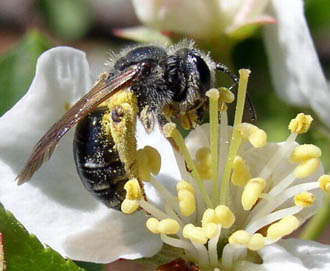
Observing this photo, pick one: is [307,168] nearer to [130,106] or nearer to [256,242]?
[256,242]

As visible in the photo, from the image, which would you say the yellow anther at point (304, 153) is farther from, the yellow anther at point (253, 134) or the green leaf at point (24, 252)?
the green leaf at point (24, 252)

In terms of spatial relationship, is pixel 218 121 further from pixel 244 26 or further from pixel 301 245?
pixel 244 26

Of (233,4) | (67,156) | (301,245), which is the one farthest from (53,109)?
(233,4)

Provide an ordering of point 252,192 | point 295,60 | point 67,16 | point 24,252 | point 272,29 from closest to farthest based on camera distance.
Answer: point 24,252
point 252,192
point 295,60
point 272,29
point 67,16

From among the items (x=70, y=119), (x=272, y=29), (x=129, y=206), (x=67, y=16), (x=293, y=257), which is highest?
(x=67, y=16)

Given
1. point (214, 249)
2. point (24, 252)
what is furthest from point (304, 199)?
point (24, 252)

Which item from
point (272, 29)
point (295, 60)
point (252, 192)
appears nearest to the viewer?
point (252, 192)

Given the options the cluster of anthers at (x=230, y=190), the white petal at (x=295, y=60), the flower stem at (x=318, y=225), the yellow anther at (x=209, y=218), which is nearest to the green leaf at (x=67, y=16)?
the white petal at (x=295, y=60)

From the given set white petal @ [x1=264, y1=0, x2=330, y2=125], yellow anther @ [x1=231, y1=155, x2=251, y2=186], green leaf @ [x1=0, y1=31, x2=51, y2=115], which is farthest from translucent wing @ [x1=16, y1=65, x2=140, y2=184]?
green leaf @ [x1=0, y1=31, x2=51, y2=115]
